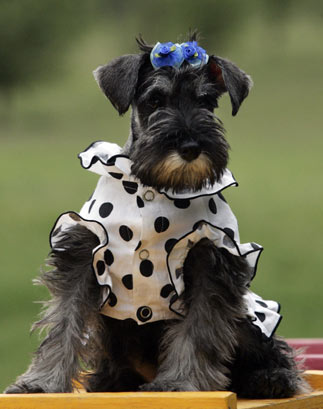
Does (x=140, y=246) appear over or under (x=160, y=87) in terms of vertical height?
under

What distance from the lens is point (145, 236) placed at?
3922 mm

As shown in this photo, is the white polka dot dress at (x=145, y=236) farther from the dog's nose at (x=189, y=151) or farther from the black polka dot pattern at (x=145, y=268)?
the dog's nose at (x=189, y=151)

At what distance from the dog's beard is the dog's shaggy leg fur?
18.4 inches

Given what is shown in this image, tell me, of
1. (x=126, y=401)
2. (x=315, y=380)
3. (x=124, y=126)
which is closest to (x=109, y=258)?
(x=126, y=401)

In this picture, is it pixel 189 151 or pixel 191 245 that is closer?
pixel 189 151

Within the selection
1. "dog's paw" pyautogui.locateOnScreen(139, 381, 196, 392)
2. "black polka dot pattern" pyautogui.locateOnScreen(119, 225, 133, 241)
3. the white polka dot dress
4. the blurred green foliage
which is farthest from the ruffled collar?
the blurred green foliage

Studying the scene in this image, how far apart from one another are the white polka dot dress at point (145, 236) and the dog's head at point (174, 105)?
151mm

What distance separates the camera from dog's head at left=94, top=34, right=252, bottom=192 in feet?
12.3

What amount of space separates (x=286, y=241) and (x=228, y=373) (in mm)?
13975

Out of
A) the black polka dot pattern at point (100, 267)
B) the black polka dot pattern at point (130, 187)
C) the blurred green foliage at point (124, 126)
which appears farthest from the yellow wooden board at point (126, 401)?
the blurred green foliage at point (124, 126)

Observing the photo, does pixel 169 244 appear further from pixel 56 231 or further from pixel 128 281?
pixel 56 231

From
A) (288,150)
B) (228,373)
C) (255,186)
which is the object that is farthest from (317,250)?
(228,373)

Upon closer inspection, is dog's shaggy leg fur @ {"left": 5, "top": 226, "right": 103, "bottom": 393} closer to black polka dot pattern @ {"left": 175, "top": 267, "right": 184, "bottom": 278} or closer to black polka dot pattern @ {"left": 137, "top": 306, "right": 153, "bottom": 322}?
black polka dot pattern @ {"left": 137, "top": 306, "right": 153, "bottom": 322}

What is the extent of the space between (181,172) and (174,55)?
0.59 m
